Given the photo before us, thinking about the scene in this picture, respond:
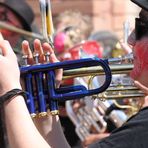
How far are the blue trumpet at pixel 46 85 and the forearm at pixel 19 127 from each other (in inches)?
9.8

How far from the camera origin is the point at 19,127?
184 centimetres

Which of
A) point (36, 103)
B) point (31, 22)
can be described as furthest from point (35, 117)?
point (31, 22)

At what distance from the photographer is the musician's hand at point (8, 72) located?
1877 millimetres

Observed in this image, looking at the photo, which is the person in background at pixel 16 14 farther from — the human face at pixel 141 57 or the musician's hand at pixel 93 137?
the human face at pixel 141 57

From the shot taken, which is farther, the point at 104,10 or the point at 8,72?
the point at 104,10

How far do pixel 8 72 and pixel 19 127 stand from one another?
0.17 metres

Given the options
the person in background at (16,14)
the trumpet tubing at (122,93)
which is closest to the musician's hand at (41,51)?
the trumpet tubing at (122,93)

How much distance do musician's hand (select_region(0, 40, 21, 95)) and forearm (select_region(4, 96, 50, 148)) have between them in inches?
1.7

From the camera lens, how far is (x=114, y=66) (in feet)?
7.63

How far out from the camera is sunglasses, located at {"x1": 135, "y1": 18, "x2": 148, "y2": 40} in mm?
1948

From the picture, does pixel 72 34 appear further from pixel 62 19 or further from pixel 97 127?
pixel 97 127

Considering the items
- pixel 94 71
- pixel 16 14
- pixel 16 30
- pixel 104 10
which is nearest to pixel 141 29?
pixel 94 71

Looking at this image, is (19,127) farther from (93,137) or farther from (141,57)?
(93,137)

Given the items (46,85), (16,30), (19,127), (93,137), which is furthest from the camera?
(16,30)
